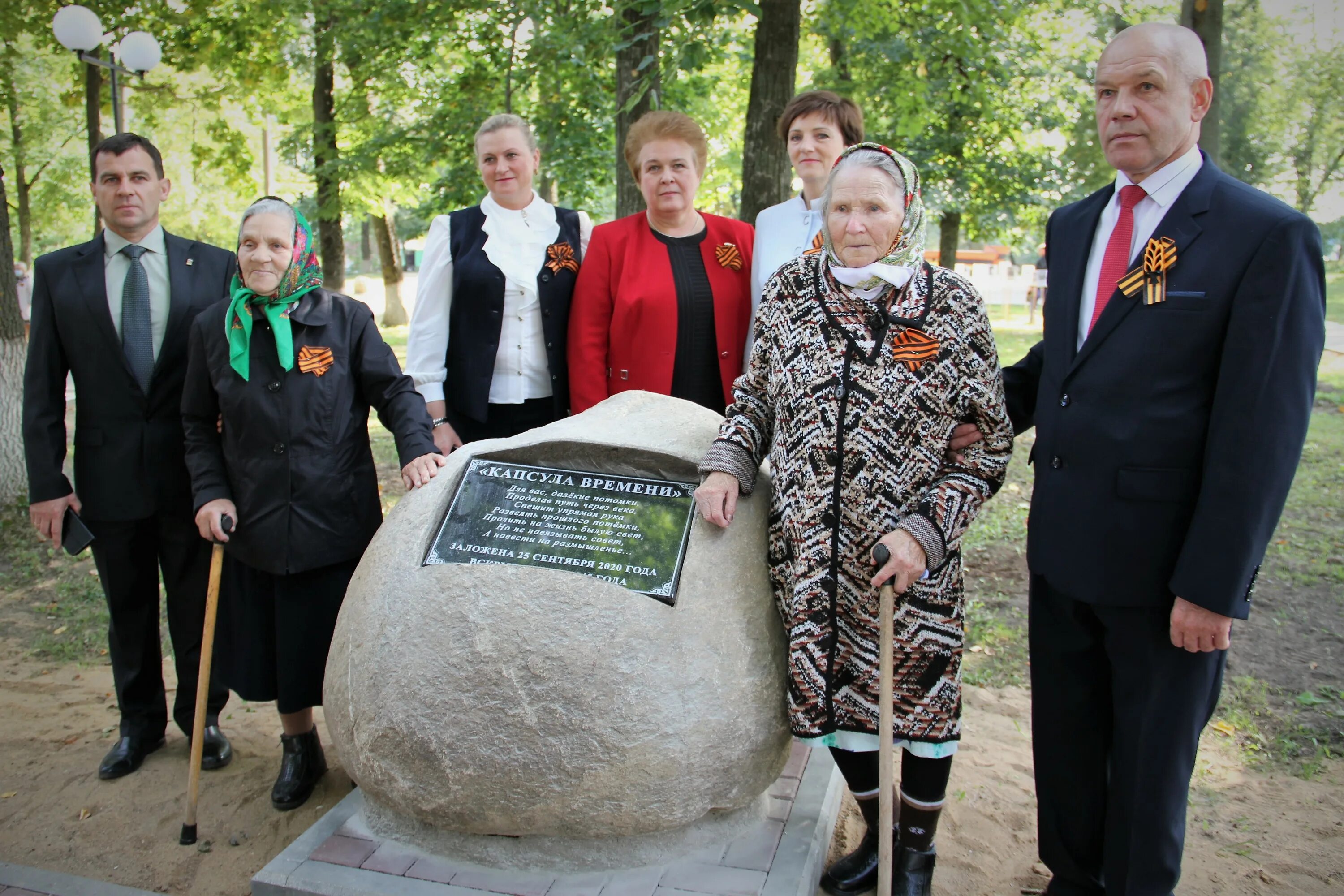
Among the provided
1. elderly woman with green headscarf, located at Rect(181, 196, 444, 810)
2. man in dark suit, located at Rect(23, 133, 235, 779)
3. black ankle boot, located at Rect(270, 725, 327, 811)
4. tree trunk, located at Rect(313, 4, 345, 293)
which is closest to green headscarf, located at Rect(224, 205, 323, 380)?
elderly woman with green headscarf, located at Rect(181, 196, 444, 810)

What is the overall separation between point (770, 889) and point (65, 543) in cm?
288

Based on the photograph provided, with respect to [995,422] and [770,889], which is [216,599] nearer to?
[770,889]

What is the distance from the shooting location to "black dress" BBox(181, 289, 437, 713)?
11.0ft

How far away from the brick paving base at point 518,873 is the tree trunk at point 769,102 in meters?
4.19

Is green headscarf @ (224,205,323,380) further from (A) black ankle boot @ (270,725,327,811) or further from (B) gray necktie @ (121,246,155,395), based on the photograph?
(A) black ankle boot @ (270,725,327,811)

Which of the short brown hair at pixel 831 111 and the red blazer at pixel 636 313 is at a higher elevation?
the short brown hair at pixel 831 111

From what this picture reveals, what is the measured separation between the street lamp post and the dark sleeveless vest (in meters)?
6.57

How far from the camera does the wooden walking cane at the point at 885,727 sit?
8.36 feet

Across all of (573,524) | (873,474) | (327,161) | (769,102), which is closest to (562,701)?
(573,524)

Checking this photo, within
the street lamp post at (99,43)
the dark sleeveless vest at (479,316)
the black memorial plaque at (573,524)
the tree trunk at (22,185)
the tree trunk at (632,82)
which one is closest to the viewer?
the black memorial plaque at (573,524)

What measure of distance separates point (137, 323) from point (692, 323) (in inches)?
83.2

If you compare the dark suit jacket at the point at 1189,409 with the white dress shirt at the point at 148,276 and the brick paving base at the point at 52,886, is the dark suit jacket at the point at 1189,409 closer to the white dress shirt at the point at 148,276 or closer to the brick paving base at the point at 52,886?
the brick paving base at the point at 52,886

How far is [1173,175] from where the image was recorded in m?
2.55

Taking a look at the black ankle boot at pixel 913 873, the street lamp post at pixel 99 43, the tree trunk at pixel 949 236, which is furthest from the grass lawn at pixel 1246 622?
the tree trunk at pixel 949 236
